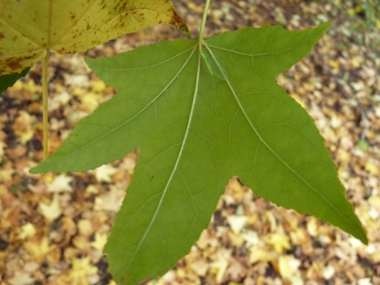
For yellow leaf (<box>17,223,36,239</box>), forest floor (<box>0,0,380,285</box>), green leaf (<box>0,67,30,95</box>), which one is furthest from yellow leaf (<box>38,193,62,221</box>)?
green leaf (<box>0,67,30,95</box>)

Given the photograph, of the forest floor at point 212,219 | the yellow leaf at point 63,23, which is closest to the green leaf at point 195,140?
the yellow leaf at point 63,23

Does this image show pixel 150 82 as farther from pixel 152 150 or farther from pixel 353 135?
pixel 353 135

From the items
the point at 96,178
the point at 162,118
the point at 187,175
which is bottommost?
the point at 96,178

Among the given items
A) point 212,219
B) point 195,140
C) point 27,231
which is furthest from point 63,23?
point 212,219

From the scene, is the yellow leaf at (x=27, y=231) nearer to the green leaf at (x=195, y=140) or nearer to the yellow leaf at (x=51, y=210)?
the yellow leaf at (x=51, y=210)

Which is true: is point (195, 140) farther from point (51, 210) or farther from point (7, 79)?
point (51, 210)

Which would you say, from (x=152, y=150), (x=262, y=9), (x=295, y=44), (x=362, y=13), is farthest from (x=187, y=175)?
(x=362, y=13)
